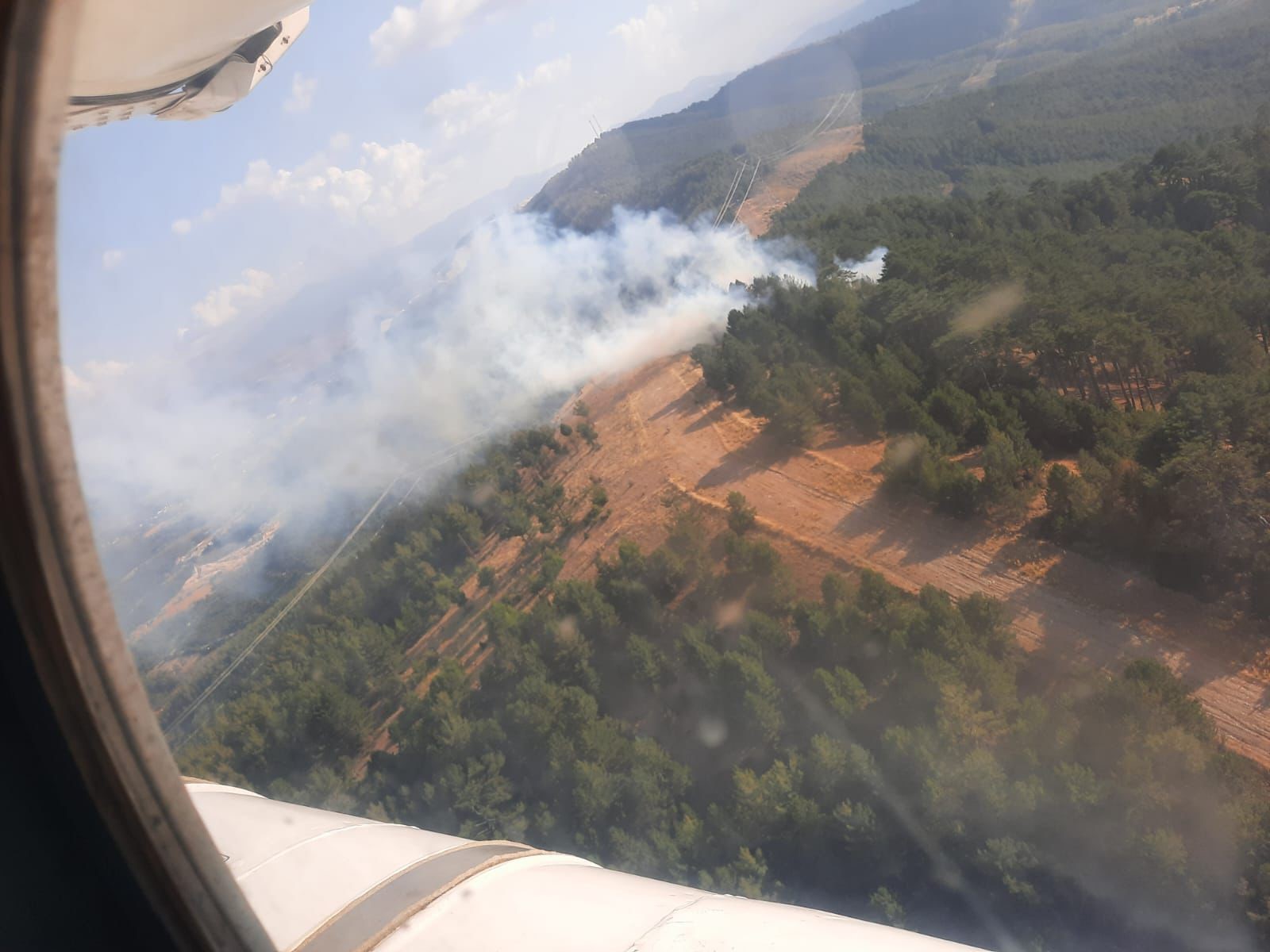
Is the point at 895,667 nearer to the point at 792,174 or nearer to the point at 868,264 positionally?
the point at 868,264

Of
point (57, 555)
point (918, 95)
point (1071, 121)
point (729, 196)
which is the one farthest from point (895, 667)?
point (918, 95)

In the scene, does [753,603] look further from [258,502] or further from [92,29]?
[258,502]

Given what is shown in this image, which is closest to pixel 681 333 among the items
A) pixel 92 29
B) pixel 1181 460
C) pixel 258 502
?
pixel 258 502

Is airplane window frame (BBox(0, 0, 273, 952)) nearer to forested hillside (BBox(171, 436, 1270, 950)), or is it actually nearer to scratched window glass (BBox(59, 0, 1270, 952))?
scratched window glass (BBox(59, 0, 1270, 952))

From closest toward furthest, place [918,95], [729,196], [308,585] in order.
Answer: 1. [308,585]
2. [729,196]
3. [918,95]

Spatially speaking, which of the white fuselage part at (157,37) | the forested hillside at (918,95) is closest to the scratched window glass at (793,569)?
the white fuselage part at (157,37)
